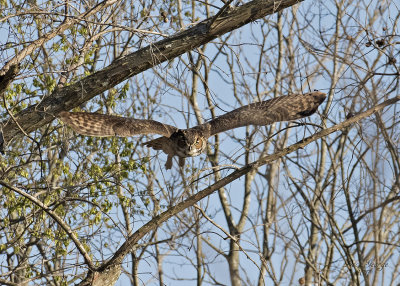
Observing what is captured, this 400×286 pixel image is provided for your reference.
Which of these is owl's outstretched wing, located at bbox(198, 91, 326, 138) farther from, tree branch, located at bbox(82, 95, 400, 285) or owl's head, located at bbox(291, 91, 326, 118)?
tree branch, located at bbox(82, 95, 400, 285)

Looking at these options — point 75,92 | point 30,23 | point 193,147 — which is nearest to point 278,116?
point 193,147

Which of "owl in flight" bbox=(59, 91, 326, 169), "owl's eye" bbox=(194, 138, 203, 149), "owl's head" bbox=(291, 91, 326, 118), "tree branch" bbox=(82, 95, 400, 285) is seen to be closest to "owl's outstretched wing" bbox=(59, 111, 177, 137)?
"owl in flight" bbox=(59, 91, 326, 169)

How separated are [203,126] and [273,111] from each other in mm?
830

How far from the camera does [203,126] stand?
7191mm

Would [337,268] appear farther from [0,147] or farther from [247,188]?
[0,147]

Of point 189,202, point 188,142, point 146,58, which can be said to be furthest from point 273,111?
point 189,202

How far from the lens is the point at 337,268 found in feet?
31.3

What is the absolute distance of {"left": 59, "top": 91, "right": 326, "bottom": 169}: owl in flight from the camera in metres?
6.24

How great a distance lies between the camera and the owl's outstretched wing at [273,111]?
6.75 metres

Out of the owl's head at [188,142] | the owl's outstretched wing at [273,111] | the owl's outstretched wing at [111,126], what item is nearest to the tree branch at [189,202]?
the owl's outstretched wing at [111,126]

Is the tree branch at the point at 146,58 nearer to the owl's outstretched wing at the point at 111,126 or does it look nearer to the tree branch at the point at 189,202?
the owl's outstretched wing at the point at 111,126

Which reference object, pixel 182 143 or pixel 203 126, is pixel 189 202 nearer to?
pixel 182 143

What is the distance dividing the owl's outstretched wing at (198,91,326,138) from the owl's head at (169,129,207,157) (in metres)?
0.11

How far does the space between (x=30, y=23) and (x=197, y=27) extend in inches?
54.1
